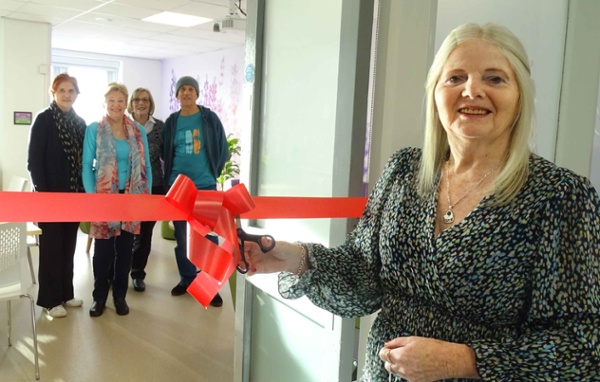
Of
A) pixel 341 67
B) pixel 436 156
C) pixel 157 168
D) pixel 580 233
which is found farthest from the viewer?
pixel 157 168

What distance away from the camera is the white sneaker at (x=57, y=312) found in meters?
3.86

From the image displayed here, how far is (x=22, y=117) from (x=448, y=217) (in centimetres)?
758

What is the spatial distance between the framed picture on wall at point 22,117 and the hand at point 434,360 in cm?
761

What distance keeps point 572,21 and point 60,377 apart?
318 centimetres

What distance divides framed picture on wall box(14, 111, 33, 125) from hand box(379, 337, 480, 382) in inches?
300

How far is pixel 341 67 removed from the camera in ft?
5.89

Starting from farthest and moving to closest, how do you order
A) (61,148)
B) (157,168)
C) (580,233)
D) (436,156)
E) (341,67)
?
(157,168), (61,148), (341,67), (436,156), (580,233)

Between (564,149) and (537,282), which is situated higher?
(564,149)

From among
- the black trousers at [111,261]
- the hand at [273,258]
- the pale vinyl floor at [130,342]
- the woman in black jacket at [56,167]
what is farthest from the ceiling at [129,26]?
the hand at [273,258]

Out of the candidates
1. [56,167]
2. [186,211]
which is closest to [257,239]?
[186,211]

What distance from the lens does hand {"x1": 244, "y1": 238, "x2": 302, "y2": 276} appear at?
1189mm

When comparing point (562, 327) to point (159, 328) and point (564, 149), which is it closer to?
point (564, 149)

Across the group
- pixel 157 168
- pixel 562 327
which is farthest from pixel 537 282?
pixel 157 168

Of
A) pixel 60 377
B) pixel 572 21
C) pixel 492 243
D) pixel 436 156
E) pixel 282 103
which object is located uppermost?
pixel 572 21
